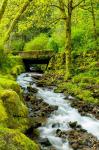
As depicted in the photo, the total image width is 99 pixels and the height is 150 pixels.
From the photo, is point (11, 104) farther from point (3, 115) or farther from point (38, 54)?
point (38, 54)

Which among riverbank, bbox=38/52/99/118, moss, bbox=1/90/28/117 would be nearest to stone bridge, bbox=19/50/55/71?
riverbank, bbox=38/52/99/118

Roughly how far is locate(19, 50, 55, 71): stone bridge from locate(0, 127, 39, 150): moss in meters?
21.5

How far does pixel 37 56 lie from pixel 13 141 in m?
24.0

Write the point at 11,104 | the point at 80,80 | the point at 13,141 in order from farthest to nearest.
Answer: the point at 80,80 < the point at 11,104 < the point at 13,141

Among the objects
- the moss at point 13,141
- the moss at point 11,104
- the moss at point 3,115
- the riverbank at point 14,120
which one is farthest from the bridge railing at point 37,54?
the moss at point 13,141

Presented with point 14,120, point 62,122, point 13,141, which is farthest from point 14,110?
point 13,141

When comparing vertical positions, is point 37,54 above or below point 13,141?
above

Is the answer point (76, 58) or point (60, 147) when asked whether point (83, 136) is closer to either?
point (60, 147)

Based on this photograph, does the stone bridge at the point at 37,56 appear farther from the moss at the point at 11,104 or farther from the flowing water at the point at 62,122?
the moss at the point at 11,104

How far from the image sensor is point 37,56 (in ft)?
105

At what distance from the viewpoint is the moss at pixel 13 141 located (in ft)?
25.7

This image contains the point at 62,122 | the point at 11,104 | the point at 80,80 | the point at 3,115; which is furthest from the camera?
the point at 80,80

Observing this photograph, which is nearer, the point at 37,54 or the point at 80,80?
the point at 80,80

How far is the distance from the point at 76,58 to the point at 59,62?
1738mm
